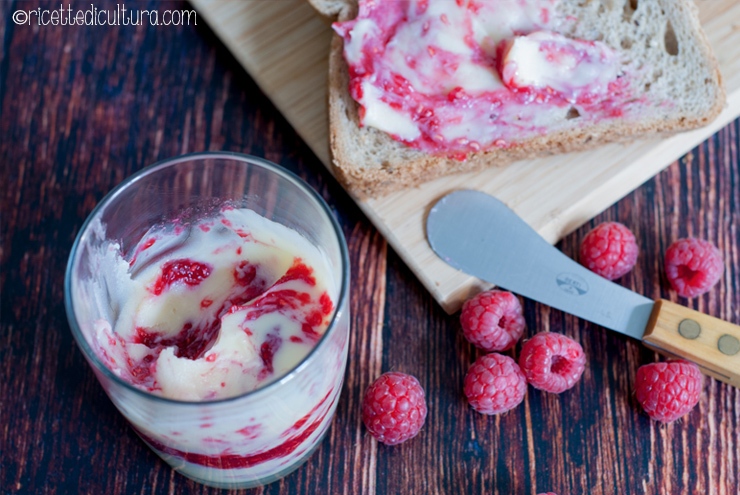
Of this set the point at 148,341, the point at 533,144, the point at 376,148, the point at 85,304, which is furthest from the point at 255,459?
the point at 533,144

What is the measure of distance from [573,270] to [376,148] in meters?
0.54

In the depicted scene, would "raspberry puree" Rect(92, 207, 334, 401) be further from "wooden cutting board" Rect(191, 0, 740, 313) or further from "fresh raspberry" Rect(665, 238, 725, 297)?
"fresh raspberry" Rect(665, 238, 725, 297)

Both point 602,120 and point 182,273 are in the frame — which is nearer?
point 182,273

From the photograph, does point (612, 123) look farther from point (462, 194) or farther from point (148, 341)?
point (148, 341)

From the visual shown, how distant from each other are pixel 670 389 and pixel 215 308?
3.18 ft

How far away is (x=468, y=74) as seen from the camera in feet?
6.24

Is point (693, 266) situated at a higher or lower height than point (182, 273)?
lower

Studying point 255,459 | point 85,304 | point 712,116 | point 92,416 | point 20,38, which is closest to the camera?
point 85,304

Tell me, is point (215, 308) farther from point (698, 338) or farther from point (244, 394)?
point (698, 338)

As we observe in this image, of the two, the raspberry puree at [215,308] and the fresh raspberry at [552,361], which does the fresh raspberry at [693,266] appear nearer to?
the fresh raspberry at [552,361]

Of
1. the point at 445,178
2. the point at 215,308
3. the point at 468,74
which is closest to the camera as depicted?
the point at 215,308

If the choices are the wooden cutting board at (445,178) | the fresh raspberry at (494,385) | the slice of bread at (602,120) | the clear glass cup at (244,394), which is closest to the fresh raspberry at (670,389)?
the fresh raspberry at (494,385)

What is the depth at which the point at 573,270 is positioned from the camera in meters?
1.91

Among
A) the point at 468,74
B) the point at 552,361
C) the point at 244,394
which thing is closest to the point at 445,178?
the point at 468,74
